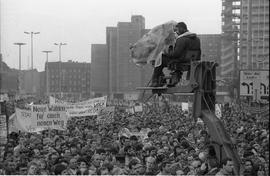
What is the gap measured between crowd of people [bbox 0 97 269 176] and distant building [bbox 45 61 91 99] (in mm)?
43707

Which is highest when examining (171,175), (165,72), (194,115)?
(165,72)

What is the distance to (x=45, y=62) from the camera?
60062 mm

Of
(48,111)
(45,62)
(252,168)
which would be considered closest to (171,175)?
(252,168)

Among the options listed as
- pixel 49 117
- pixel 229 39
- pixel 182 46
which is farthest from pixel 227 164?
pixel 229 39

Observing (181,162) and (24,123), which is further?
(24,123)

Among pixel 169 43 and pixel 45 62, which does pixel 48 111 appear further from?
pixel 45 62

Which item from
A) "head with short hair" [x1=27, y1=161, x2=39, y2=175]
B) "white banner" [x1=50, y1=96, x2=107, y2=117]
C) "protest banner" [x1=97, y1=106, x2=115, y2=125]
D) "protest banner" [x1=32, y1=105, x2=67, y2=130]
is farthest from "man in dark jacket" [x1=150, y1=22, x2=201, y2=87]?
"protest banner" [x1=97, y1=106, x2=115, y2=125]

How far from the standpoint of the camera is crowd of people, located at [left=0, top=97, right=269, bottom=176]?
8.34 meters

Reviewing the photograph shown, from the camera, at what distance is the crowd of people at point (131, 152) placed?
27.4ft

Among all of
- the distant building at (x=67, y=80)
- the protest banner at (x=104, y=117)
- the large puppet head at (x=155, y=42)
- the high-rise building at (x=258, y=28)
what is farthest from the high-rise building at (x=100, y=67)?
the large puppet head at (x=155, y=42)

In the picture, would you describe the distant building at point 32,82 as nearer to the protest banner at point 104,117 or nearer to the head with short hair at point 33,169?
the protest banner at point 104,117

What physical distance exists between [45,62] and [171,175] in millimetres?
52856

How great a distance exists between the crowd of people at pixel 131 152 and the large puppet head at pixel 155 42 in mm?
1362

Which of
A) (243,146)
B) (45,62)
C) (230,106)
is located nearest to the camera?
(243,146)
